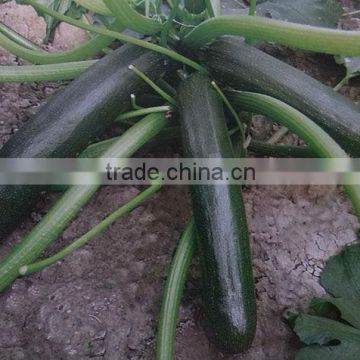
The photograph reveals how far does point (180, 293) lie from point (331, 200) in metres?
0.58

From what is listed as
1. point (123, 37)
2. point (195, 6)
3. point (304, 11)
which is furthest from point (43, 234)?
point (304, 11)

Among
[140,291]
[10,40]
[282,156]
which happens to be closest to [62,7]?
[10,40]

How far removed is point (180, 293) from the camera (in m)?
1.36

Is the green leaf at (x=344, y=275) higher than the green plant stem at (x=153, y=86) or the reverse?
the reverse

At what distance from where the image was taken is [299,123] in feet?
4.63

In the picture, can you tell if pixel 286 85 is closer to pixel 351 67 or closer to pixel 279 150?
pixel 279 150

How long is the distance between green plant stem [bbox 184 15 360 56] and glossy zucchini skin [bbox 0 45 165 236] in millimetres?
228

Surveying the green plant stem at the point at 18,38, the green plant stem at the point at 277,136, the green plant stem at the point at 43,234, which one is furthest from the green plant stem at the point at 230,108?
the green plant stem at the point at 18,38

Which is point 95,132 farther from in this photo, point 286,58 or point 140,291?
point 286,58

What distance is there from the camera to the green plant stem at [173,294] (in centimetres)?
129

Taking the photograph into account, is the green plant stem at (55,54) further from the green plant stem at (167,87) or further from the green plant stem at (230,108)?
the green plant stem at (230,108)

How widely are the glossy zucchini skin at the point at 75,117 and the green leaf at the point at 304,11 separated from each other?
1.48 feet

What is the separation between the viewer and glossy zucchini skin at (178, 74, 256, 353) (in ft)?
4.22

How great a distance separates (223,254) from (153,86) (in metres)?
0.49
